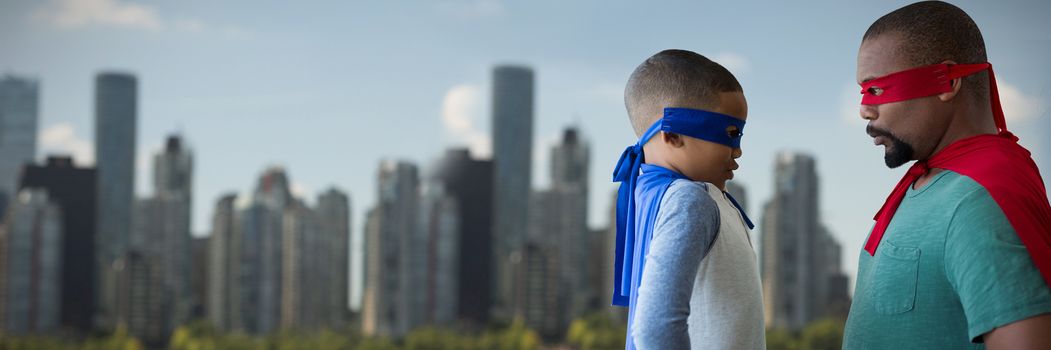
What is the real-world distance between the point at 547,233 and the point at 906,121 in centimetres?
1056

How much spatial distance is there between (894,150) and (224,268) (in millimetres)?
11458

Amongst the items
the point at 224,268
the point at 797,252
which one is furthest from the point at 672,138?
the point at 224,268

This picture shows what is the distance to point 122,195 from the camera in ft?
37.9

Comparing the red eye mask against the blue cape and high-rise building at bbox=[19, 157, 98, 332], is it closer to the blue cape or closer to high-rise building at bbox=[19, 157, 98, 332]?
the blue cape

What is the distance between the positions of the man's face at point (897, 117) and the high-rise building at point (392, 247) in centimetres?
1019

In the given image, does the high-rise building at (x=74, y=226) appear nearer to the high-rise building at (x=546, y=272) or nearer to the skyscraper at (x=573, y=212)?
the high-rise building at (x=546, y=272)

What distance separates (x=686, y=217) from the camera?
0.98 m

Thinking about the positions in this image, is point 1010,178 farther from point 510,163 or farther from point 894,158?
point 510,163

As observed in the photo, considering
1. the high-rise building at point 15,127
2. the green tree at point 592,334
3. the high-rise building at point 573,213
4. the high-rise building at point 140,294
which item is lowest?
the green tree at point 592,334

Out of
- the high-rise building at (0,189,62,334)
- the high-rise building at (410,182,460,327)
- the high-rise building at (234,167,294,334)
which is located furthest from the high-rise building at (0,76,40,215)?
the high-rise building at (410,182,460,327)

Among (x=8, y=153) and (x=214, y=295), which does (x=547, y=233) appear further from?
(x=8, y=153)

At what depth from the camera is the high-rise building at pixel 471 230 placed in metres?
11.3

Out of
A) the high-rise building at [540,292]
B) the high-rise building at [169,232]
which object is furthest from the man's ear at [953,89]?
the high-rise building at [169,232]

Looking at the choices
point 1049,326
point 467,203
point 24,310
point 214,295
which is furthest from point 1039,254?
point 24,310
